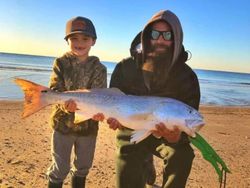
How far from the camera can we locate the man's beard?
5234 mm

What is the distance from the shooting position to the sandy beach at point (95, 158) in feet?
19.7

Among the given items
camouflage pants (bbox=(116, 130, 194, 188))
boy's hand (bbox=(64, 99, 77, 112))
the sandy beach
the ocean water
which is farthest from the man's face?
the ocean water

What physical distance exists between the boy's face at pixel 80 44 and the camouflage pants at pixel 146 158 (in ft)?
3.78

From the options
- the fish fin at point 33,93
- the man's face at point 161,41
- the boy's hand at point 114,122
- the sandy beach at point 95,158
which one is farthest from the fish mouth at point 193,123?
the sandy beach at point 95,158

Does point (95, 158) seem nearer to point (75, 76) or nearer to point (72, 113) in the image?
point (72, 113)

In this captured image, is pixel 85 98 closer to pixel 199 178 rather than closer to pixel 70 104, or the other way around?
pixel 70 104

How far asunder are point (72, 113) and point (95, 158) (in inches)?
88.3

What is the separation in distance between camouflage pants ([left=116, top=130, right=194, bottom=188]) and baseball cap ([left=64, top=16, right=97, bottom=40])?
137 centimetres

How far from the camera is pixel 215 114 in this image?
1452cm

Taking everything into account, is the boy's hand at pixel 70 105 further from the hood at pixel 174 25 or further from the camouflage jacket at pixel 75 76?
the hood at pixel 174 25

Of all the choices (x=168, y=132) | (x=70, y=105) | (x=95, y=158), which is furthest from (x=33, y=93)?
(x=95, y=158)

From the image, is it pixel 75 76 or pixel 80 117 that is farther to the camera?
pixel 75 76

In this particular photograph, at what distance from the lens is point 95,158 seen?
7094 mm

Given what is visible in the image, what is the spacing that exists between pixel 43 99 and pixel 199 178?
3124 mm
